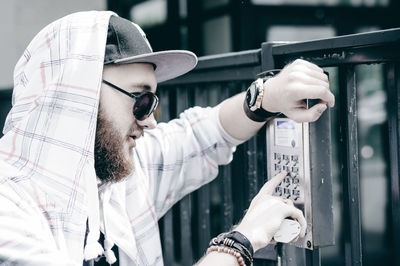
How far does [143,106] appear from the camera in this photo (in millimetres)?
2080

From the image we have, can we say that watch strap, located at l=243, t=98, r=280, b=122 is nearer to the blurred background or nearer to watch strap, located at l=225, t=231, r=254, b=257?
watch strap, located at l=225, t=231, r=254, b=257

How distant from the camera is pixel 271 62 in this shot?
6.72 ft

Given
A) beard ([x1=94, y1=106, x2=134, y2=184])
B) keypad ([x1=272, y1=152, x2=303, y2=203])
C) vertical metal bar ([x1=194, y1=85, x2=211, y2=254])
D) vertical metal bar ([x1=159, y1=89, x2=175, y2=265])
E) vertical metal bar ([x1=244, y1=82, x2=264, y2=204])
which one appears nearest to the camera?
keypad ([x1=272, y1=152, x2=303, y2=203])

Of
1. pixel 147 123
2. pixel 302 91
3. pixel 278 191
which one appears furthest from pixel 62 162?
pixel 302 91

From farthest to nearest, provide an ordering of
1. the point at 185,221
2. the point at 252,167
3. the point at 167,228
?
the point at 167,228 < the point at 185,221 < the point at 252,167

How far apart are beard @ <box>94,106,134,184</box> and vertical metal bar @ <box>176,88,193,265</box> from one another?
2.03ft

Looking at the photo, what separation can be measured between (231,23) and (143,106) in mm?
3772

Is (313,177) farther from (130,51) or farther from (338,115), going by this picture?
(130,51)

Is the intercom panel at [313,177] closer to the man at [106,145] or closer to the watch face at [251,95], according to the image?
the man at [106,145]

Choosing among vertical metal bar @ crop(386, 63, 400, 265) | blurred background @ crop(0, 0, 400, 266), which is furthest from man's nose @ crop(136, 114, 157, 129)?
blurred background @ crop(0, 0, 400, 266)

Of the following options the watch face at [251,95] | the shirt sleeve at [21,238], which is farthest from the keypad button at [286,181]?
the shirt sleeve at [21,238]

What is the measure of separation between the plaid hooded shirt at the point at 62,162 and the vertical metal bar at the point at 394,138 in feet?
2.29

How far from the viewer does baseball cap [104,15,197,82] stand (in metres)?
2.09

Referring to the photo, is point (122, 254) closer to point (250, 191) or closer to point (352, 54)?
point (250, 191)
